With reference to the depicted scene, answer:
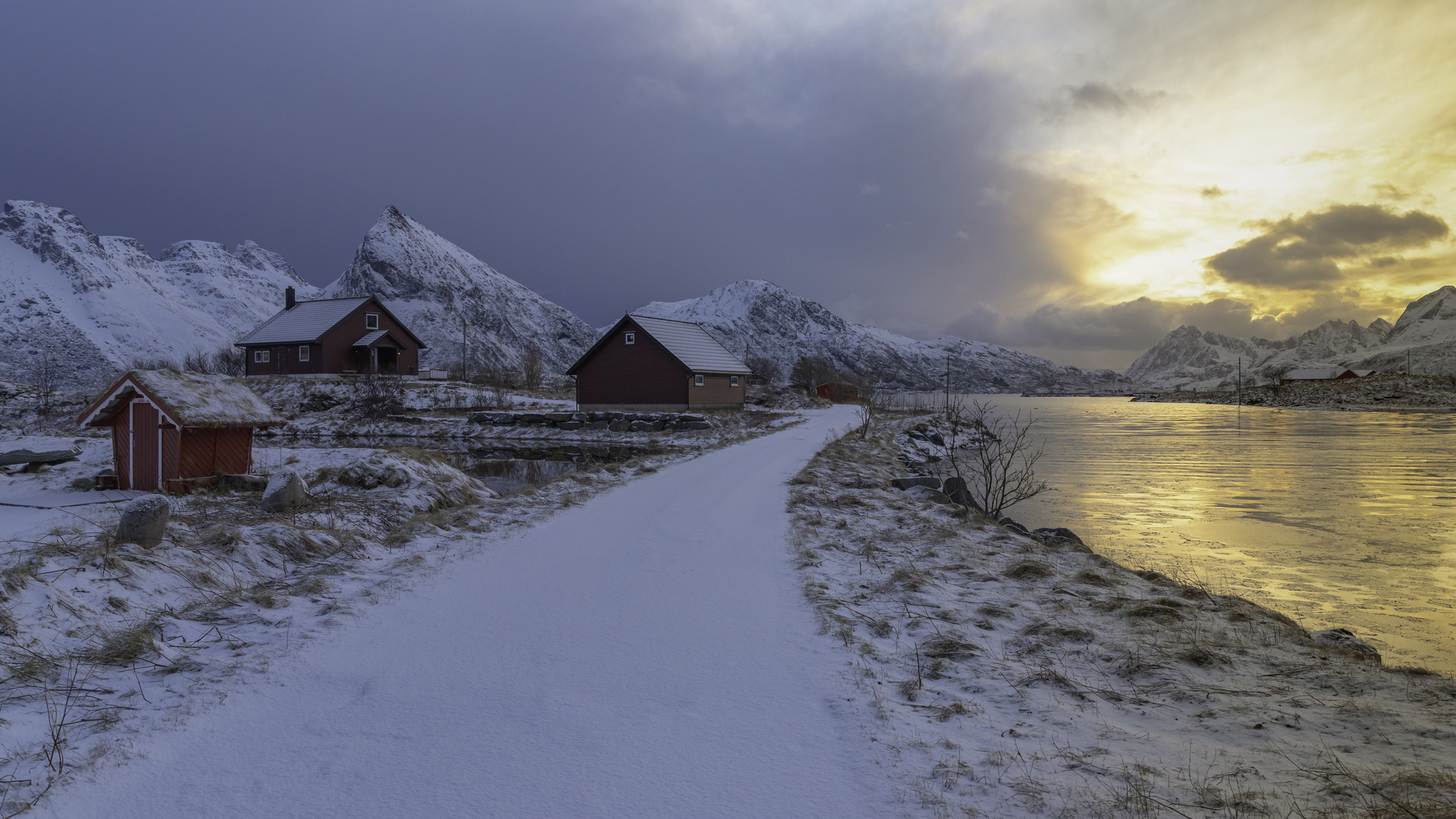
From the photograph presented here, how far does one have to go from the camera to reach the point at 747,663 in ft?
16.9

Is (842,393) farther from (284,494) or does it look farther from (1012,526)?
(284,494)

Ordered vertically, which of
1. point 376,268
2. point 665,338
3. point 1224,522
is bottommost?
point 1224,522

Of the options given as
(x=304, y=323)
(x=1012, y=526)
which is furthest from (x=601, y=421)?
(x=304, y=323)

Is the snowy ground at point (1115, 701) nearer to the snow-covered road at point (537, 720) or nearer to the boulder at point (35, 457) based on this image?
the snow-covered road at point (537, 720)

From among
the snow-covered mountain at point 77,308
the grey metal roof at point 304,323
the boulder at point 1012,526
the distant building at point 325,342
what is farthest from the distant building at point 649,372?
the snow-covered mountain at point 77,308

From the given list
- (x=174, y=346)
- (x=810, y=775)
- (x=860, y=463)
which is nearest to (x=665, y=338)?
(x=860, y=463)

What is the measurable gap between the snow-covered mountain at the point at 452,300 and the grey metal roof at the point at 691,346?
4323 inches

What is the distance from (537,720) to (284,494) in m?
8.21

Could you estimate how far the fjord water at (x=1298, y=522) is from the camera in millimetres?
8641

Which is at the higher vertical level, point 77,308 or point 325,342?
point 77,308

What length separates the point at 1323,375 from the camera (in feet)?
401

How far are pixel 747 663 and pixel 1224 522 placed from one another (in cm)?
1403

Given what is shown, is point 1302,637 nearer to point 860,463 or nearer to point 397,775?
point 397,775

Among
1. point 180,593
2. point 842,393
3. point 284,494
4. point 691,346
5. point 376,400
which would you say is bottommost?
point 180,593
